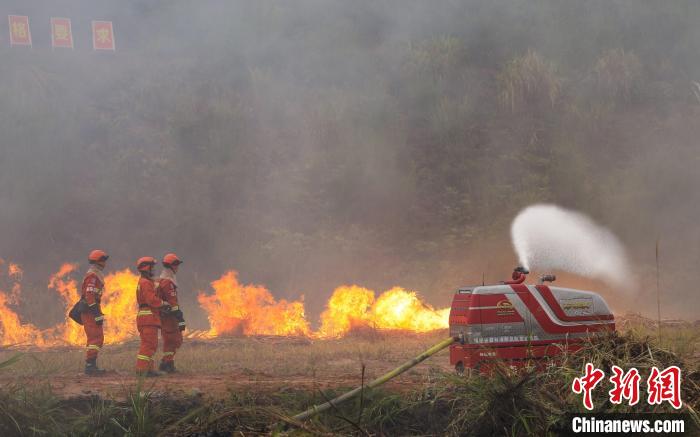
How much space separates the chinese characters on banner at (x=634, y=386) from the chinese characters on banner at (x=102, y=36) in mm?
25899

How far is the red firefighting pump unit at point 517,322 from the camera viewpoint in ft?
24.3

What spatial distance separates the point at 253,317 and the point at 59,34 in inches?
688

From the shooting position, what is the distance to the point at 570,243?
64.9 feet

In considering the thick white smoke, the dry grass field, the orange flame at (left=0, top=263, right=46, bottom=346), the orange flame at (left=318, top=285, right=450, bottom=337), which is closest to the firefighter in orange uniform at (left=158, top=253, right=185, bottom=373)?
the dry grass field

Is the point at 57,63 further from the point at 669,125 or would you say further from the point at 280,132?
the point at 669,125

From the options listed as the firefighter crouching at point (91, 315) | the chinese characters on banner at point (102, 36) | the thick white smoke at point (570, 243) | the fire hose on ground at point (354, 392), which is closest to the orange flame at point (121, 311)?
the firefighter crouching at point (91, 315)

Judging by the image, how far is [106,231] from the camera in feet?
67.4

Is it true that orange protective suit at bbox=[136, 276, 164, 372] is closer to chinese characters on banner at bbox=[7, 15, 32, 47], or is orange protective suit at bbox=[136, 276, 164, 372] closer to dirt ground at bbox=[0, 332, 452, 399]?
dirt ground at bbox=[0, 332, 452, 399]

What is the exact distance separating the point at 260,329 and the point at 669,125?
1839cm

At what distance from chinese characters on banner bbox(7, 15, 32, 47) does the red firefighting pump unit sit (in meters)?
25.0

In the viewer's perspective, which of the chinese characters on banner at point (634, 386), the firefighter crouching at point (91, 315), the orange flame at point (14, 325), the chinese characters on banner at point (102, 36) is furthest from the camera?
the chinese characters on banner at point (102, 36)

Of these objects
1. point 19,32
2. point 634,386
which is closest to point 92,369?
point 634,386

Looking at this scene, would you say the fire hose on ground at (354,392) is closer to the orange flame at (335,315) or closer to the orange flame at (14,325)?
the orange flame at (335,315)

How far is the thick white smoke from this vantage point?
1823cm
